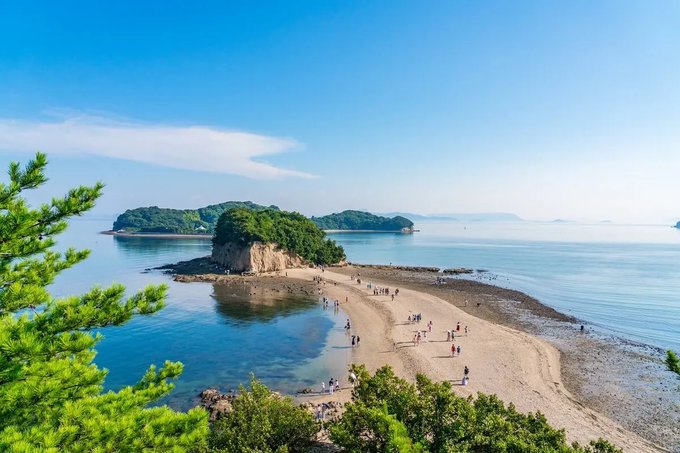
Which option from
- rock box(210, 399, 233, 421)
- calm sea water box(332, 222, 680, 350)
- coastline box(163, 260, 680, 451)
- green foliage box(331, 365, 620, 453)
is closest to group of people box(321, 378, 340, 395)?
coastline box(163, 260, 680, 451)

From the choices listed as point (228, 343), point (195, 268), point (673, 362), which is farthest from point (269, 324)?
point (195, 268)

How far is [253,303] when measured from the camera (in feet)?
187

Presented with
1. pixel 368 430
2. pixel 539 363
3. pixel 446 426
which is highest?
pixel 446 426

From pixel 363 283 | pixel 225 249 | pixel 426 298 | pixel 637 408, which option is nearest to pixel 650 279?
pixel 426 298

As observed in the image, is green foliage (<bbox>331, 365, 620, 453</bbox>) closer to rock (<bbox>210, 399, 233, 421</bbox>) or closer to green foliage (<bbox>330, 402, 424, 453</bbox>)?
green foliage (<bbox>330, 402, 424, 453</bbox>)

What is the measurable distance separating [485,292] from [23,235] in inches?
2608

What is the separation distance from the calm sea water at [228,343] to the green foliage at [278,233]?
1834cm

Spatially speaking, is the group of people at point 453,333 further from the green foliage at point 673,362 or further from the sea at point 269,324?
the green foliage at point 673,362

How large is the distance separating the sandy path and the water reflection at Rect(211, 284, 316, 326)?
7569 millimetres

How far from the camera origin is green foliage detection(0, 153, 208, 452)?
7891mm

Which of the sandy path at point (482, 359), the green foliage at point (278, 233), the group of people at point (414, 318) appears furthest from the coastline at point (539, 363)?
the green foliage at point (278, 233)

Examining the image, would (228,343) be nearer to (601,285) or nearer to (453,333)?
(453,333)

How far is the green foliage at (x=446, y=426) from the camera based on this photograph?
1352 cm

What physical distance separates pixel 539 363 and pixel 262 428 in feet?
93.5
